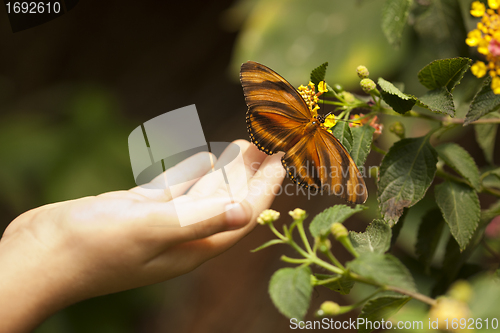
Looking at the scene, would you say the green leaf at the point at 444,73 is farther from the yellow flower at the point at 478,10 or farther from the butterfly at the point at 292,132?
the butterfly at the point at 292,132

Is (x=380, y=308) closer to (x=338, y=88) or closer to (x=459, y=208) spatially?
(x=459, y=208)

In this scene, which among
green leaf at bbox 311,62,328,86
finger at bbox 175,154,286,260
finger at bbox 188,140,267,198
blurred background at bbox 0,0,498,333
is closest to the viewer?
green leaf at bbox 311,62,328,86

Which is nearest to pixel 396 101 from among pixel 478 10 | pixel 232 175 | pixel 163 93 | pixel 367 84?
pixel 367 84

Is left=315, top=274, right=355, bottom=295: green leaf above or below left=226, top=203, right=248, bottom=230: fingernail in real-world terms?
below

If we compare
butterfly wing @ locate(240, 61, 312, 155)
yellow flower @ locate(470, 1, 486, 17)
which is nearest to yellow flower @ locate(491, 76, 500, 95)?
yellow flower @ locate(470, 1, 486, 17)

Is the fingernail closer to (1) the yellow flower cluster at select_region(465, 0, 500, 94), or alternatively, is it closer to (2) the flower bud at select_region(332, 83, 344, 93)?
(2) the flower bud at select_region(332, 83, 344, 93)

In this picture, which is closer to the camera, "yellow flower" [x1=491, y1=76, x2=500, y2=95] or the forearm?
"yellow flower" [x1=491, y1=76, x2=500, y2=95]

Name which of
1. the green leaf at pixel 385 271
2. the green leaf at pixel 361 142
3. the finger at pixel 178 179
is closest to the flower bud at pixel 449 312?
the green leaf at pixel 385 271

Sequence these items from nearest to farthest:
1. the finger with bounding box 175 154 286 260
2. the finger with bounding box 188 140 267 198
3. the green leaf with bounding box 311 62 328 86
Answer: the green leaf with bounding box 311 62 328 86 < the finger with bounding box 175 154 286 260 < the finger with bounding box 188 140 267 198
